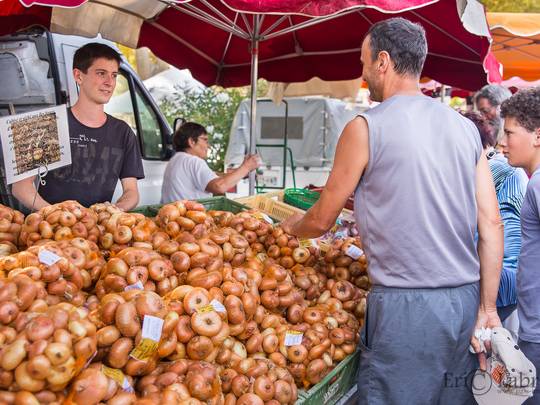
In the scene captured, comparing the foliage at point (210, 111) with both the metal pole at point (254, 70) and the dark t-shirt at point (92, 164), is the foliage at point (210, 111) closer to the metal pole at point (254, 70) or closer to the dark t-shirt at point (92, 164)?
the metal pole at point (254, 70)

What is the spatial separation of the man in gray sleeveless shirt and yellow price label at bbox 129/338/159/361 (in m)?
0.99

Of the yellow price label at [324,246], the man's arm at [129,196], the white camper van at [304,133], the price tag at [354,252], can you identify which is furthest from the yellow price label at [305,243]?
the white camper van at [304,133]

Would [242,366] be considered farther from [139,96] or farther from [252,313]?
[139,96]

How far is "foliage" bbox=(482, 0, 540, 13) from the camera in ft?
49.4

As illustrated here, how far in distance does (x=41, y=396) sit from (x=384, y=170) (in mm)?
1495

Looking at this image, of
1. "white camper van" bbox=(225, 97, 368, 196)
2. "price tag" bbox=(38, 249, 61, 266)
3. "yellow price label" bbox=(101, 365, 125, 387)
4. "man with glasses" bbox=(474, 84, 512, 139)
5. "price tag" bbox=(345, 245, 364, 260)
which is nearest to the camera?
"yellow price label" bbox=(101, 365, 125, 387)

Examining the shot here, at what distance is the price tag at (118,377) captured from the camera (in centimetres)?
168

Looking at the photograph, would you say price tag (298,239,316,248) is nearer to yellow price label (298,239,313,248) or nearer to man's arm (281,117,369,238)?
yellow price label (298,239,313,248)

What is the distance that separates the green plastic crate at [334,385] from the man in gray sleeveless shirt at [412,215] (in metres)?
0.20

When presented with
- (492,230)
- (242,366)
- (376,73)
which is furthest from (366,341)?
(376,73)

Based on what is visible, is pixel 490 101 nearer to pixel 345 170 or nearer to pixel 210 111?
pixel 345 170

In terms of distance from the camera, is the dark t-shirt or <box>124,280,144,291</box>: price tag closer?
<box>124,280,144,291</box>: price tag

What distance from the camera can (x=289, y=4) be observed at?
304 centimetres

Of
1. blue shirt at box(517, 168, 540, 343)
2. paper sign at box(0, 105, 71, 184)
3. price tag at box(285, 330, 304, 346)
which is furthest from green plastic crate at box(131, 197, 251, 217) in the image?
blue shirt at box(517, 168, 540, 343)
